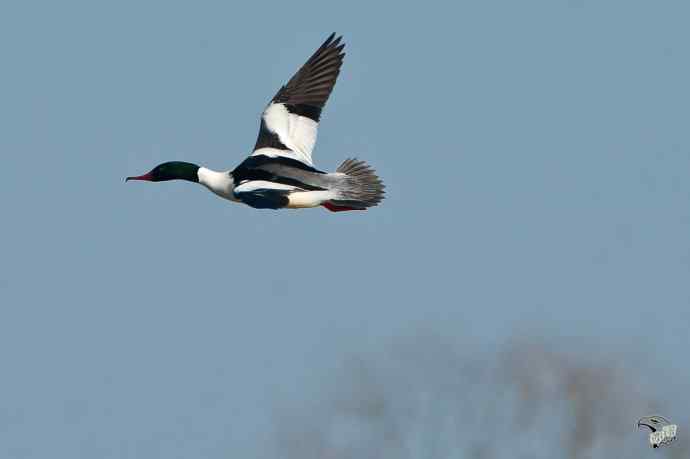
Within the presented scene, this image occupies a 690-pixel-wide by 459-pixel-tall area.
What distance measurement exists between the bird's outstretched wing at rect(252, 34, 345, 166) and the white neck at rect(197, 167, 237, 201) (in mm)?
1283

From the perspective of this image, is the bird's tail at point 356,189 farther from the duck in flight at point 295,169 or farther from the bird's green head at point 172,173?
the bird's green head at point 172,173

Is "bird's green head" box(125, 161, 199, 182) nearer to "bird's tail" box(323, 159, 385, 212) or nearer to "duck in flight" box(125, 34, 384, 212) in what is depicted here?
"duck in flight" box(125, 34, 384, 212)

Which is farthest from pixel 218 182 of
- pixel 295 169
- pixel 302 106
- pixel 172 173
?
pixel 302 106

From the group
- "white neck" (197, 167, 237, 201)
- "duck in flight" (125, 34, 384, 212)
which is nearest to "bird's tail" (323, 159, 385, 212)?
"duck in flight" (125, 34, 384, 212)

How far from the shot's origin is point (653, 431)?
3650cm

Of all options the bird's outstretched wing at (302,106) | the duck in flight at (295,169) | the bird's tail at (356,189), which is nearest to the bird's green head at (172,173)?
the duck in flight at (295,169)

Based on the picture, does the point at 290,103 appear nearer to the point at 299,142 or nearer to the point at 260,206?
the point at 299,142

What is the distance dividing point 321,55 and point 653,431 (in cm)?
987

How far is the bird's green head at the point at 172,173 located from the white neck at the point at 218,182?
16.5 inches

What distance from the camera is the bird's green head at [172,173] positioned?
120ft

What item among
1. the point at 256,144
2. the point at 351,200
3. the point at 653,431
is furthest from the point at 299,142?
the point at 653,431

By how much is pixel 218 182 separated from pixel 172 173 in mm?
2129

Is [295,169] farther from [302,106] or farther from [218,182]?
[302,106]

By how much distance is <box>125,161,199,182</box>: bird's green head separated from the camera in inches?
1441
